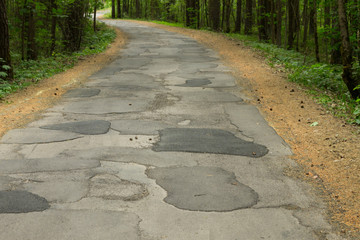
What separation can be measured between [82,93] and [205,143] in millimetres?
4693

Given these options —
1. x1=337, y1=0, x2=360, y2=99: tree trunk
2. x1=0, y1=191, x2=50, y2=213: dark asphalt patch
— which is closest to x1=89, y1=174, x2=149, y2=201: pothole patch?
x1=0, y1=191, x2=50, y2=213: dark asphalt patch

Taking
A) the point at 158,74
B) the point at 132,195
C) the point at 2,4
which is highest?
the point at 2,4

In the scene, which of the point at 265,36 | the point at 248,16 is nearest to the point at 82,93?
the point at 265,36

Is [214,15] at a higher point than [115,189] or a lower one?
higher

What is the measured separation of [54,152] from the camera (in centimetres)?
555

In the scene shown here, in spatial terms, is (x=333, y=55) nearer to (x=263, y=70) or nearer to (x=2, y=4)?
(x=263, y=70)

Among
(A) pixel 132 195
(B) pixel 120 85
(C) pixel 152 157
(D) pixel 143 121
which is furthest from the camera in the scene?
(B) pixel 120 85

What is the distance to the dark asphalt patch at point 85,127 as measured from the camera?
6.52 meters

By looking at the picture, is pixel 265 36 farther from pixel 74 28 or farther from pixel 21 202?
pixel 21 202

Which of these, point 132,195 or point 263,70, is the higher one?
point 263,70

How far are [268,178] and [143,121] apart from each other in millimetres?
2996

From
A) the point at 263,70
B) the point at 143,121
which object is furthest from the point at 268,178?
the point at 263,70

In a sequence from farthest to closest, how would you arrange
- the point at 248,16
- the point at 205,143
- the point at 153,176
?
the point at 248,16
the point at 205,143
the point at 153,176

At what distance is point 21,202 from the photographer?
161 inches
